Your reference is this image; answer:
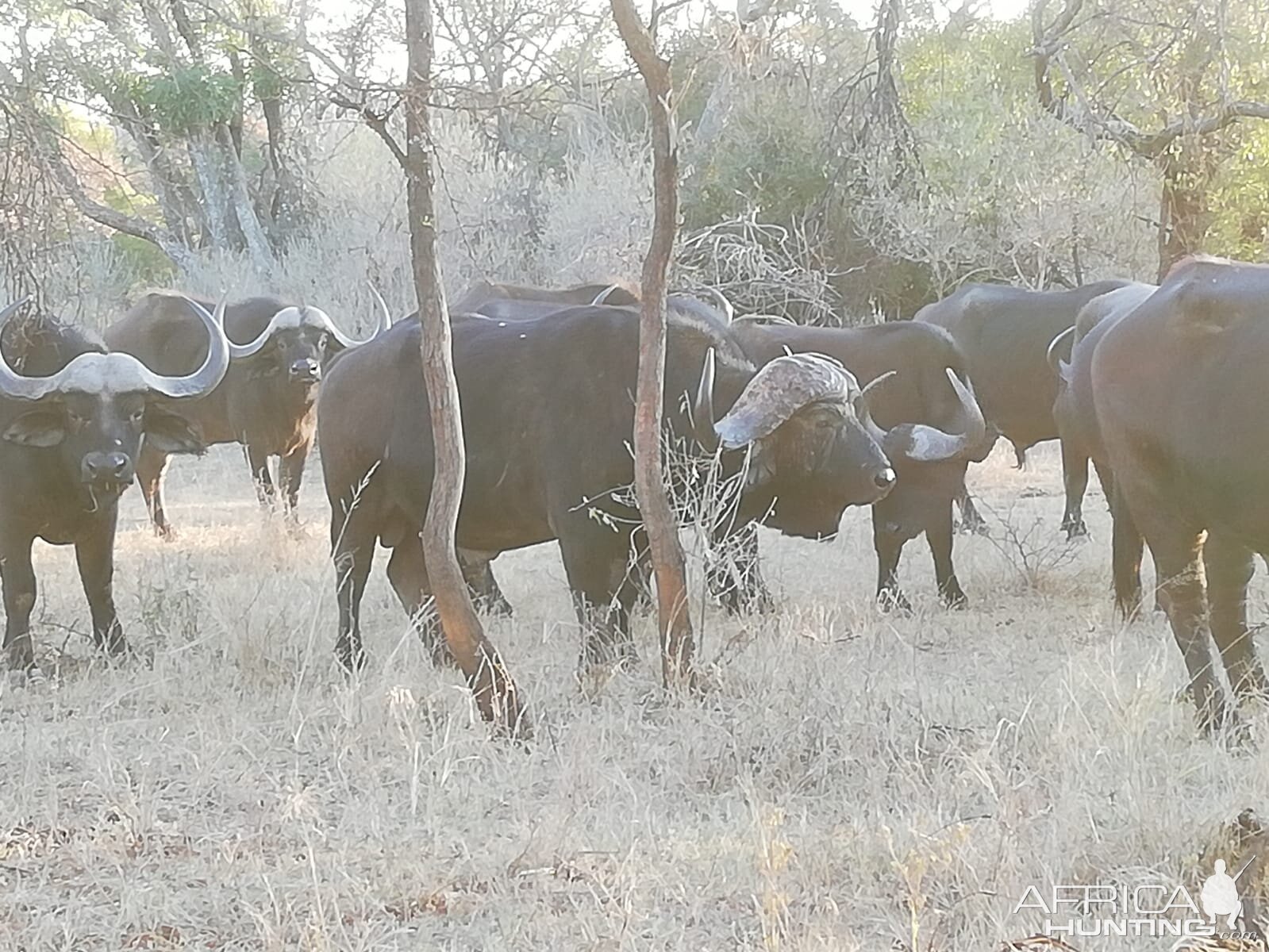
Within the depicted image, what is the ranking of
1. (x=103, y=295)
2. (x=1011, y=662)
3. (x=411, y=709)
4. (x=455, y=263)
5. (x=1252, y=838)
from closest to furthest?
(x=1252, y=838), (x=411, y=709), (x=1011, y=662), (x=455, y=263), (x=103, y=295)

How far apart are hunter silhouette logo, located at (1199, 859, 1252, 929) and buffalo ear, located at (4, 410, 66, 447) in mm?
5210

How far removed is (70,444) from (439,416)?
7.68ft

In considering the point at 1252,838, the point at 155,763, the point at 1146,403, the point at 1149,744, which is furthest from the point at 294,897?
the point at 1146,403

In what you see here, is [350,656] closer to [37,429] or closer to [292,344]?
[37,429]

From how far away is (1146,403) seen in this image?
515 centimetres

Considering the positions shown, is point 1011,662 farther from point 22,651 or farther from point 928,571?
point 22,651

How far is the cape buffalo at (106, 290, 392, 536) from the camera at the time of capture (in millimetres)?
11320

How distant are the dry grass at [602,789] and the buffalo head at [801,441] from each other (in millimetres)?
612

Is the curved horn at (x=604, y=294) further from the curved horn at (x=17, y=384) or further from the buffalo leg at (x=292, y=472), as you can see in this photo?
the curved horn at (x=17, y=384)

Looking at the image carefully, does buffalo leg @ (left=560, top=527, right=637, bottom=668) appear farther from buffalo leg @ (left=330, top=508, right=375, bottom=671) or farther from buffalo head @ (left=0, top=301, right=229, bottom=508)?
buffalo head @ (left=0, top=301, right=229, bottom=508)

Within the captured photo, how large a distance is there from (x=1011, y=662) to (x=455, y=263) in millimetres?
11834

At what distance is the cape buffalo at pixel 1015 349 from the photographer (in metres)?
11.1

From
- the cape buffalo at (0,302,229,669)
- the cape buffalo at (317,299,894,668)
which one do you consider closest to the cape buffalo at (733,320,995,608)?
the cape buffalo at (317,299,894,668)

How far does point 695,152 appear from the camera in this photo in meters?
18.2
